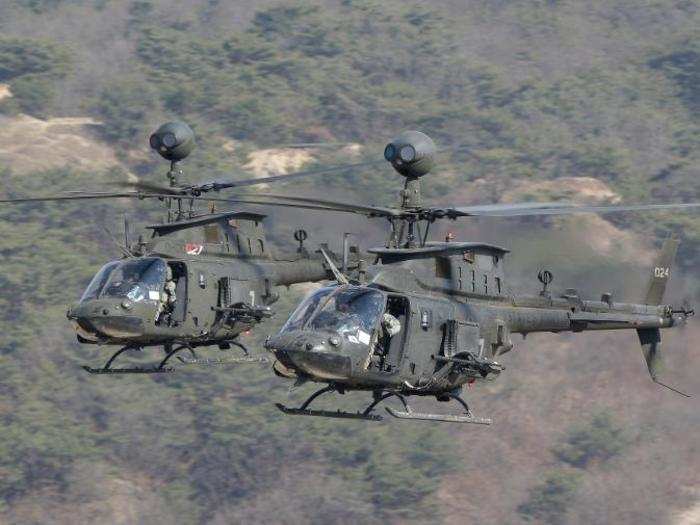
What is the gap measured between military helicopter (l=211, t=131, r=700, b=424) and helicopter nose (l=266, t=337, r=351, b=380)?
0.01m

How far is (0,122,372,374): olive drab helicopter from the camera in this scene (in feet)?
80.5

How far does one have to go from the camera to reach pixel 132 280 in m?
24.8

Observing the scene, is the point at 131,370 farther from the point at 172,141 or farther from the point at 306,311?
the point at 172,141

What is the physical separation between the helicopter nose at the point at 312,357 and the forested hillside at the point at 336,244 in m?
11.0

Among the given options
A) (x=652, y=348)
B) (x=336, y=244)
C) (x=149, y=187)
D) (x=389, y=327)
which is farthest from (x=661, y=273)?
(x=336, y=244)

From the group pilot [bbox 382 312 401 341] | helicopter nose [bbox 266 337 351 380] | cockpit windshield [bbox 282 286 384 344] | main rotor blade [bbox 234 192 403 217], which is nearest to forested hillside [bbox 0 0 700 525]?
main rotor blade [bbox 234 192 403 217]

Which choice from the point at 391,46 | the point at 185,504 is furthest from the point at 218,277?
the point at 391,46

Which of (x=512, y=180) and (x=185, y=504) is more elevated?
(x=512, y=180)

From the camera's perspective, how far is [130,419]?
54.7 metres

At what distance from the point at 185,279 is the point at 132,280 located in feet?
3.16

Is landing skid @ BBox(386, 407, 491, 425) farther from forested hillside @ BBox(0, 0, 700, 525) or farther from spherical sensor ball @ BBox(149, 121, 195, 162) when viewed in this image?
forested hillside @ BBox(0, 0, 700, 525)

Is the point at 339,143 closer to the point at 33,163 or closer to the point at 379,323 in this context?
the point at 33,163

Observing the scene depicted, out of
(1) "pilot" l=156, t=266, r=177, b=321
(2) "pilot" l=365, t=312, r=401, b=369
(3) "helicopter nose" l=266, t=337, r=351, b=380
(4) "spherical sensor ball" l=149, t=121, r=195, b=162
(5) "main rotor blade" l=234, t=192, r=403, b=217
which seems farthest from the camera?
(4) "spherical sensor ball" l=149, t=121, r=195, b=162

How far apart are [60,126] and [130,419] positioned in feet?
74.9
